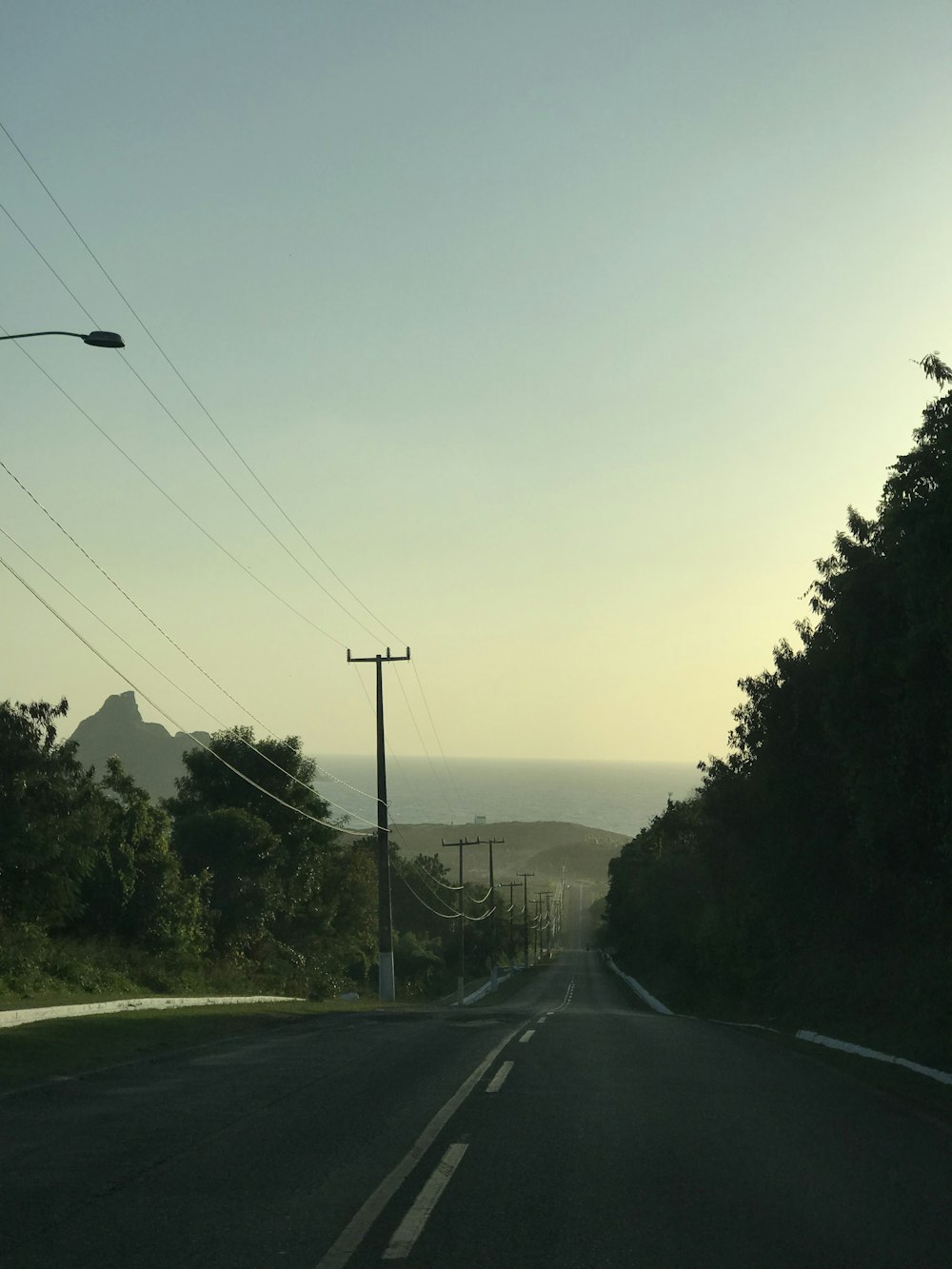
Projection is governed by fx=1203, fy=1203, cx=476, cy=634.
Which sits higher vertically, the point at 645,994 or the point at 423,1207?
the point at 423,1207

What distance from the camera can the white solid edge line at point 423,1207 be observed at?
7074 millimetres

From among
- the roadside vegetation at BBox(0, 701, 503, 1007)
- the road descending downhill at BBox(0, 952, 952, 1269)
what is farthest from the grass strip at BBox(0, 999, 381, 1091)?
the roadside vegetation at BBox(0, 701, 503, 1007)

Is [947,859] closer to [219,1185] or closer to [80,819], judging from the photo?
[219,1185]

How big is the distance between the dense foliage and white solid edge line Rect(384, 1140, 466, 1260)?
966 cm

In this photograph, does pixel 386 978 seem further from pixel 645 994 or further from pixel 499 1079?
pixel 499 1079

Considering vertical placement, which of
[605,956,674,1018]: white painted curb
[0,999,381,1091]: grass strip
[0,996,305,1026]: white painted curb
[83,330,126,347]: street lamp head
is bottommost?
[605,956,674,1018]: white painted curb

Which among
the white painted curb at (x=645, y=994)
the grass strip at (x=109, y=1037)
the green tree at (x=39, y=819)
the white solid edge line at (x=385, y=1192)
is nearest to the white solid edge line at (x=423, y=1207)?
the white solid edge line at (x=385, y=1192)

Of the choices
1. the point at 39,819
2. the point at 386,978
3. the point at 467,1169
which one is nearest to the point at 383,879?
the point at 386,978

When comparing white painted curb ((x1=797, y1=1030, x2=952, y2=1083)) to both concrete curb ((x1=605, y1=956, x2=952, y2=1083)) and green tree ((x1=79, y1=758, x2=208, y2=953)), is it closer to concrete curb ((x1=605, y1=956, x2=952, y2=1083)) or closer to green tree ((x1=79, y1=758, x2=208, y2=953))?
concrete curb ((x1=605, y1=956, x2=952, y2=1083))

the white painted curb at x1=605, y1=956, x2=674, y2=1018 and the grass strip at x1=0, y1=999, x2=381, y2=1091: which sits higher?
the grass strip at x1=0, y1=999, x2=381, y2=1091

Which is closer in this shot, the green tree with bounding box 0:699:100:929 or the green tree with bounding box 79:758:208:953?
the green tree with bounding box 0:699:100:929

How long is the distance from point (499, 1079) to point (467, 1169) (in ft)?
18.0

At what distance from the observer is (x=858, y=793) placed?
19.6m

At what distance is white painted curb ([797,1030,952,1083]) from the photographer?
54.1 feet
